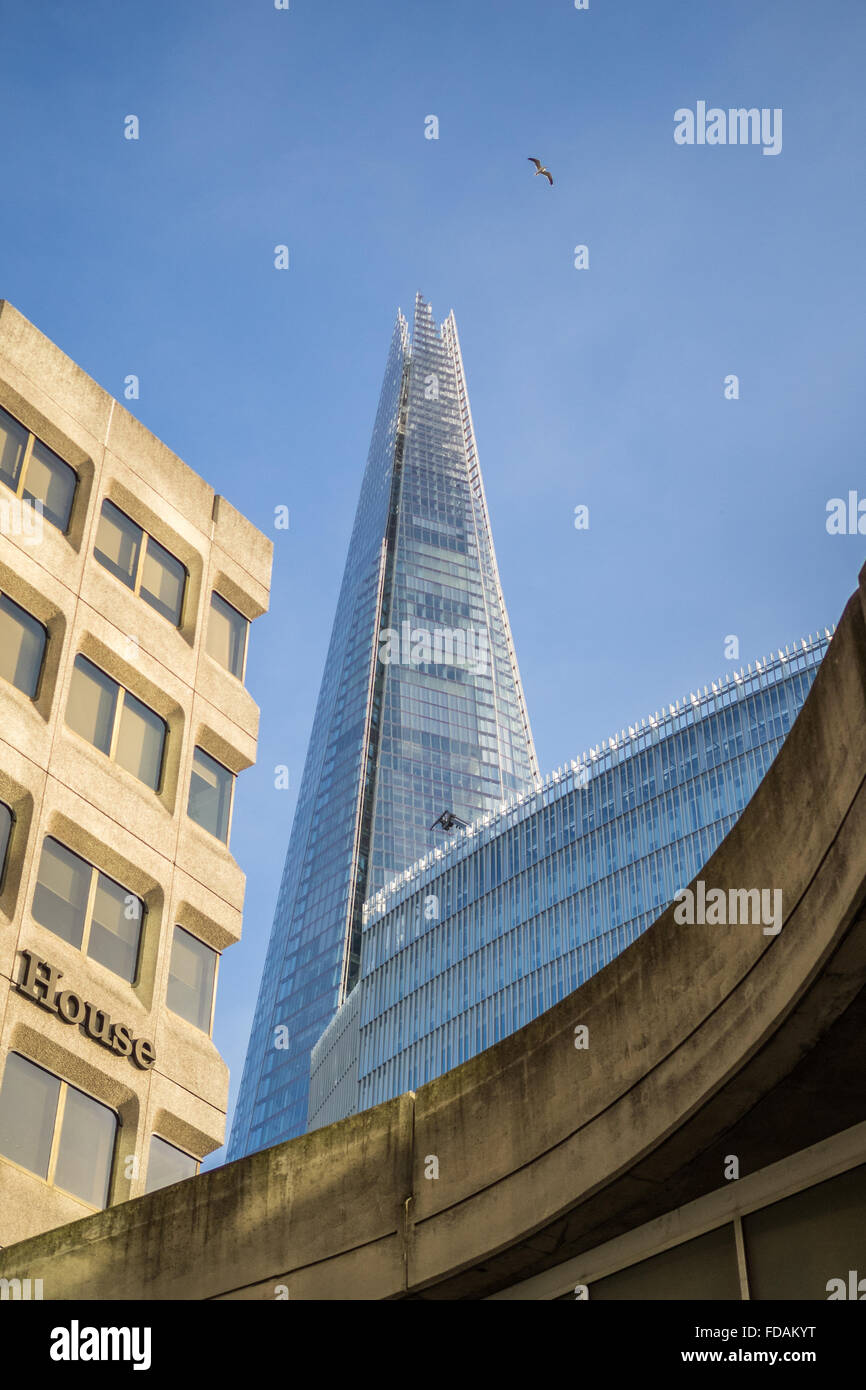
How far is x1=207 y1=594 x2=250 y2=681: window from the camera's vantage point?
88.3 ft

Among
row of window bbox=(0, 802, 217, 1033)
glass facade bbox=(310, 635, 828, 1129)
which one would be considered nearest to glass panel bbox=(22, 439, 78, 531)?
row of window bbox=(0, 802, 217, 1033)

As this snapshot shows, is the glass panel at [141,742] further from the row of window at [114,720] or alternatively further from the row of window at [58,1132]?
the row of window at [58,1132]

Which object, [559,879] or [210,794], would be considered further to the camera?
[559,879]

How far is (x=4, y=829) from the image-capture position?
2069 centimetres

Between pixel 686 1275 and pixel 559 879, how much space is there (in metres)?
107

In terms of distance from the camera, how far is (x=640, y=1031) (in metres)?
9.69

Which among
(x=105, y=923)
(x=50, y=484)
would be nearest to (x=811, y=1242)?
(x=105, y=923)

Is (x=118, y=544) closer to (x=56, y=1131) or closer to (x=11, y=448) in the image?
(x=11, y=448)

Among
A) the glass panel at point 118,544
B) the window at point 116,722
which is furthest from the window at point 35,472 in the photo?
the window at point 116,722

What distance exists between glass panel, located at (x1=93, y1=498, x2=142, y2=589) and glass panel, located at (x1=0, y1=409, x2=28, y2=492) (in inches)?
72.5

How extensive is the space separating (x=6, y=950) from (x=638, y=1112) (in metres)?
12.4

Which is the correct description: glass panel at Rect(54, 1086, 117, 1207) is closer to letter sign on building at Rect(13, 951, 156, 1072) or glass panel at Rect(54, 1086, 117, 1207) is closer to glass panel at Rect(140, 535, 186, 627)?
letter sign on building at Rect(13, 951, 156, 1072)

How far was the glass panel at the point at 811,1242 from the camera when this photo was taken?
829 centimetres
